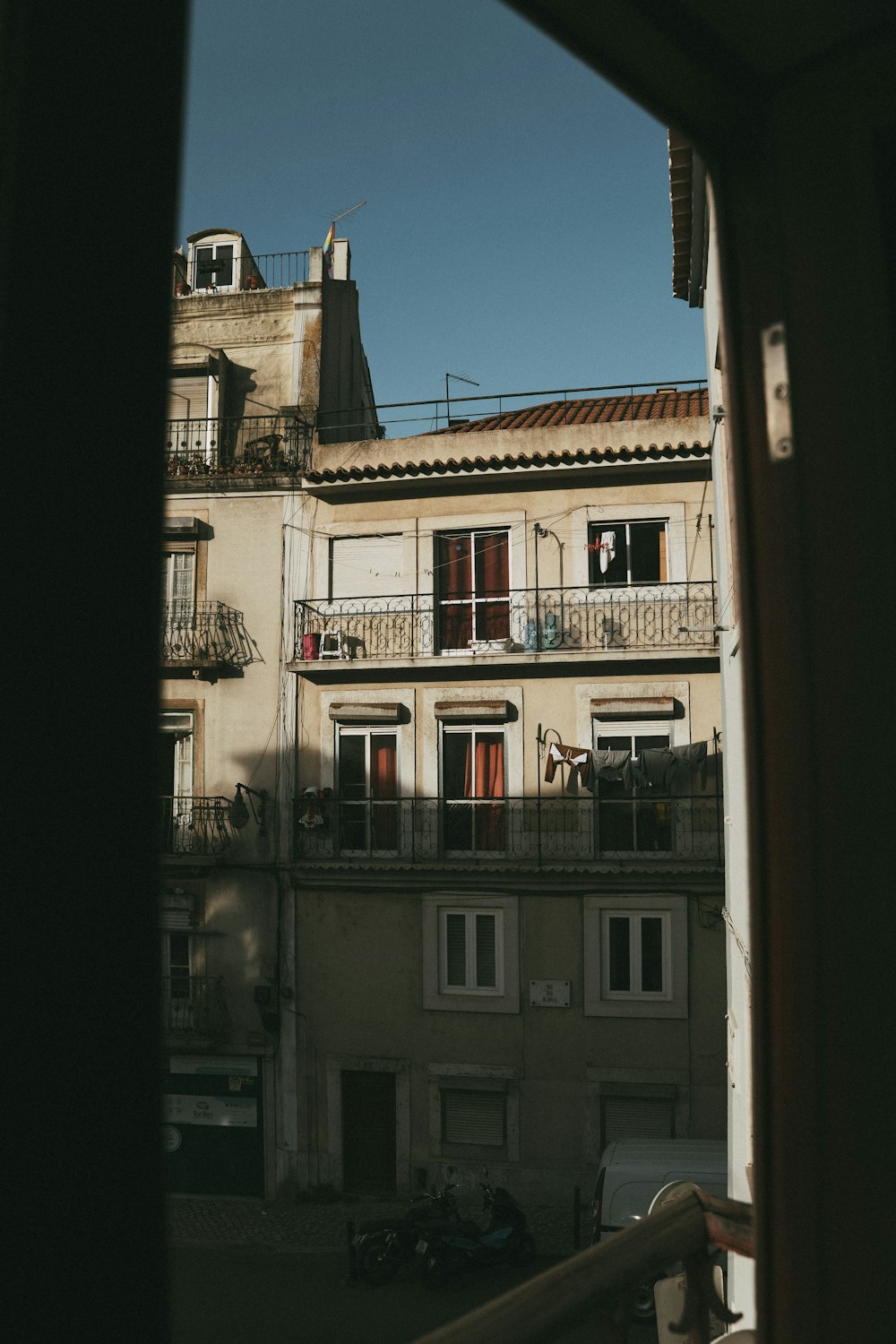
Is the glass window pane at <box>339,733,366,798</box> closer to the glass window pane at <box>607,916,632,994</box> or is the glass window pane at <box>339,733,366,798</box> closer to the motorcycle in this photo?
the glass window pane at <box>607,916,632,994</box>

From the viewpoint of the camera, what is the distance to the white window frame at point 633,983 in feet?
39.3

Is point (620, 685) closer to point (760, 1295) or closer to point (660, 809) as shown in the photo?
point (660, 809)

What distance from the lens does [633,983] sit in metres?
12.2

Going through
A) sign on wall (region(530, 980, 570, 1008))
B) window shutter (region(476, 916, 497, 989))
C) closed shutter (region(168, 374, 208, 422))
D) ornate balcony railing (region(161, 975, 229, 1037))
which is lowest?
ornate balcony railing (region(161, 975, 229, 1037))

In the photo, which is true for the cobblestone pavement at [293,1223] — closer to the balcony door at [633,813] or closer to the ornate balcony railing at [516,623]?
the balcony door at [633,813]

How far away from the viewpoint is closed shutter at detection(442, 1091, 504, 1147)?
40.7ft

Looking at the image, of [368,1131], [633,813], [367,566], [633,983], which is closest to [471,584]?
[367,566]

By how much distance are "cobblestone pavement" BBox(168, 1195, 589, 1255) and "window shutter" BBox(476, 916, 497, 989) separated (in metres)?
2.62

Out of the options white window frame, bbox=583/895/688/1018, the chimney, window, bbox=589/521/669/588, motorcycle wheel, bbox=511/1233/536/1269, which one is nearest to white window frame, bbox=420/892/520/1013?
white window frame, bbox=583/895/688/1018

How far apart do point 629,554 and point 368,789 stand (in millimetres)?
4512

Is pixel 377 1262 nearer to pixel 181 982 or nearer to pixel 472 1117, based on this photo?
pixel 472 1117

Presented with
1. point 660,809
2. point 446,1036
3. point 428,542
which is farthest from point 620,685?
point 446,1036

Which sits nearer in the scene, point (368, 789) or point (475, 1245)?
point (475, 1245)

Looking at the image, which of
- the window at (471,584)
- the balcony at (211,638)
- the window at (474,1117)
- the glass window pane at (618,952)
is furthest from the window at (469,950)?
the balcony at (211,638)
